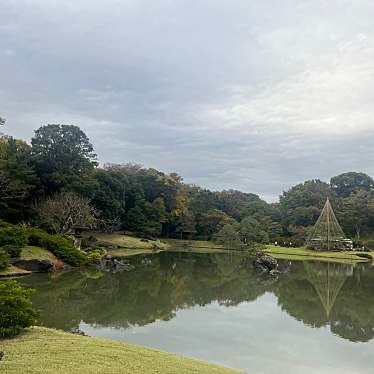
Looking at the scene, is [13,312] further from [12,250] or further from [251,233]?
[251,233]

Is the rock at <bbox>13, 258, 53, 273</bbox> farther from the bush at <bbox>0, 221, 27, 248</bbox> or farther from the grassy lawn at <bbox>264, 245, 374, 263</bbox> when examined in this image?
the grassy lawn at <bbox>264, 245, 374, 263</bbox>

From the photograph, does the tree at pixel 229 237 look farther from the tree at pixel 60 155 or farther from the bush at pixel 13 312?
the bush at pixel 13 312

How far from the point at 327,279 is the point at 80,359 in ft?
78.7

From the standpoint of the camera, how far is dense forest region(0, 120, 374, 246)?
36938mm

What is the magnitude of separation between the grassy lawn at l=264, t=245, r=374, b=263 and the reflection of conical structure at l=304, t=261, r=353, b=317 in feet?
20.1

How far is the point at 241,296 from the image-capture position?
20766 millimetres

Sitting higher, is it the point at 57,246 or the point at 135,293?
the point at 57,246

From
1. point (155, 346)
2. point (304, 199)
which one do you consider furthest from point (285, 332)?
point (304, 199)

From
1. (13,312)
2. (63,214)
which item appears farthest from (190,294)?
(63,214)

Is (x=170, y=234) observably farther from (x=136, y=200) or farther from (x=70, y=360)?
(x=70, y=360)

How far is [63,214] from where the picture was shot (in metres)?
35.8

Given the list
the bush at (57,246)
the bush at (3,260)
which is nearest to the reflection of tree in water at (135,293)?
the bush at (3,260)

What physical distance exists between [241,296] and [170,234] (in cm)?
4399

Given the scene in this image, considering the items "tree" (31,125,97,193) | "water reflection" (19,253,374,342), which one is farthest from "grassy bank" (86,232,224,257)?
"water reflection" (19,253,374,342)
